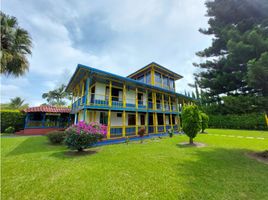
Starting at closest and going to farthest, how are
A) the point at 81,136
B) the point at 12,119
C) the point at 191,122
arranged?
the point at 81,136, the point at 191,122, the point at 12,119

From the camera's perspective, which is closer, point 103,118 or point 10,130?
point 103,118

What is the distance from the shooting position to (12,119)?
57.7 ft

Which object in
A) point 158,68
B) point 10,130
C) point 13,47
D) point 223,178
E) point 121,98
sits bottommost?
point 223,178

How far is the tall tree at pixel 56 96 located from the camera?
4191 cm

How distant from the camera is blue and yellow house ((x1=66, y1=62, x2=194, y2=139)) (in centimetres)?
1160

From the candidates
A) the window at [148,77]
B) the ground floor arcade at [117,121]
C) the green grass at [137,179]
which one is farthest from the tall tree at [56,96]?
the green grass at [137,179]

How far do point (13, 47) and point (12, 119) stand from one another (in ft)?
42.9

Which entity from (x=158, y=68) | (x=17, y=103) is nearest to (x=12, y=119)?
(x=158, y=68)

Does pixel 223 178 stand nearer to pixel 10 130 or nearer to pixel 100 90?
pixel 100 90

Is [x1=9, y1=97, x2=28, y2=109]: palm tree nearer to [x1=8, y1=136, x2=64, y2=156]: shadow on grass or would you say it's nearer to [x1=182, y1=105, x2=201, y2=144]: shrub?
[x1=8, y1=136, x2=64, y2=156]: shadow on grass

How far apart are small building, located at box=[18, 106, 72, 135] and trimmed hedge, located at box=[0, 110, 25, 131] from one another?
1925 millimetres

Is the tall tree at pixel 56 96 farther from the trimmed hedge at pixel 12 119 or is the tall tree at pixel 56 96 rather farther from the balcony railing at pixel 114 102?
the balcony railing at pixel 114 102

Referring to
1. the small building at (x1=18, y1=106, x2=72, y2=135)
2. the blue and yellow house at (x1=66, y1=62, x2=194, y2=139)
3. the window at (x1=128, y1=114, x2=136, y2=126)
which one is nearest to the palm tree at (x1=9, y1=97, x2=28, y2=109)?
the small building at (x1=18, y1=106, x2=72, y2=135)

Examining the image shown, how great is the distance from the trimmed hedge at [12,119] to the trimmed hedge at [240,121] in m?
33.3
